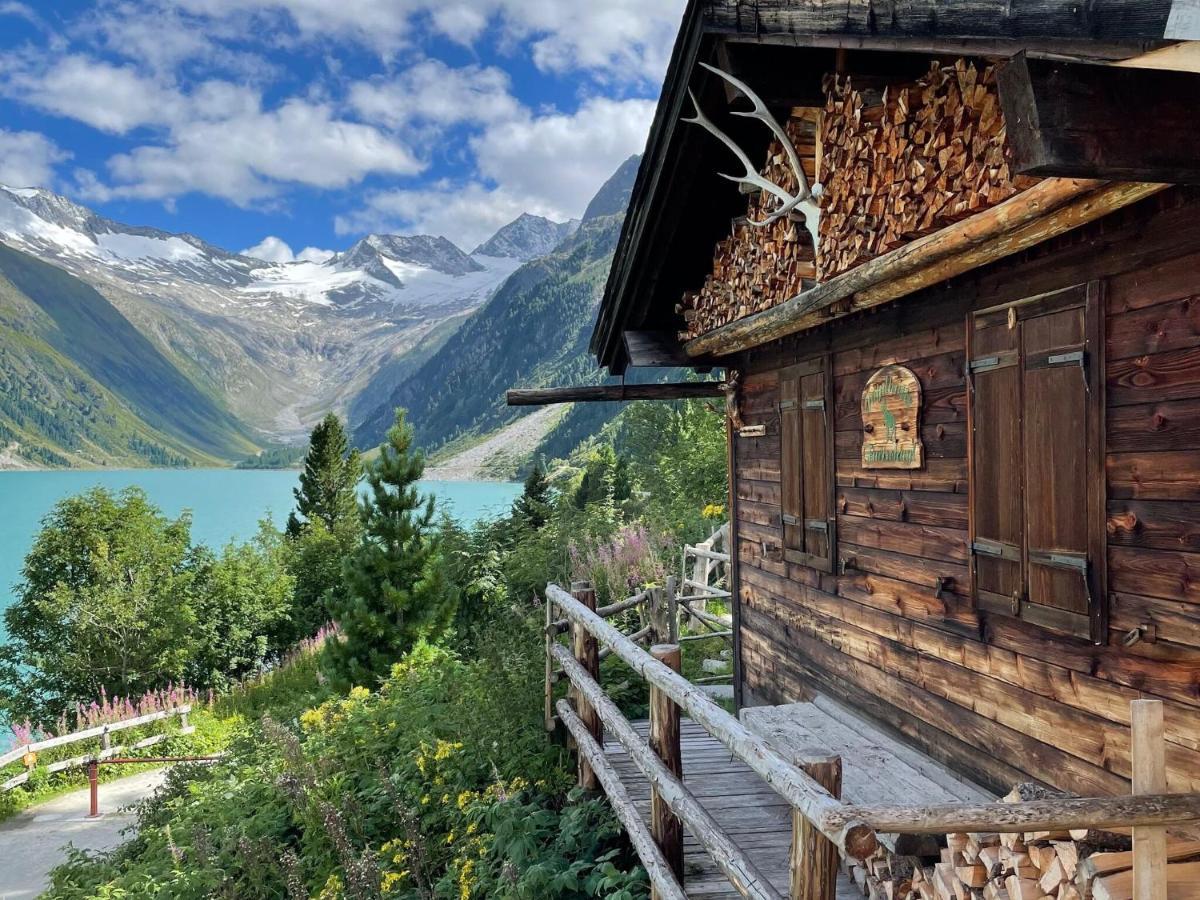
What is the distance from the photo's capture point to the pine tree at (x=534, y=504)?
82.1ft

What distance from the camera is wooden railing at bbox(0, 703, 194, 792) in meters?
15.3

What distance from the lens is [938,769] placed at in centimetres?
462

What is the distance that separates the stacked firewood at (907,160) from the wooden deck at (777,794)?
2406 mm

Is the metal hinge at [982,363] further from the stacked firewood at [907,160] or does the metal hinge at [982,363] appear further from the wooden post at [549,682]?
the wooden post at [549,682]

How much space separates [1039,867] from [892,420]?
277 centimetres

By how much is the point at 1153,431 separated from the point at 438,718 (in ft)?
21.2

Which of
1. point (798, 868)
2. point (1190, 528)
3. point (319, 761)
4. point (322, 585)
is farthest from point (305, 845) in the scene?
point (322, 585)

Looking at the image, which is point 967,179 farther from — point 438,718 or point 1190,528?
point 438,718

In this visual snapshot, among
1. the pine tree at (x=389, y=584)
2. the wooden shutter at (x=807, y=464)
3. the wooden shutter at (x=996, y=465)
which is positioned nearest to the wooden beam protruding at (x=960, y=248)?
the wooden shutter at (x=996, y=465)

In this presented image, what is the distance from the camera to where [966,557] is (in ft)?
14.5

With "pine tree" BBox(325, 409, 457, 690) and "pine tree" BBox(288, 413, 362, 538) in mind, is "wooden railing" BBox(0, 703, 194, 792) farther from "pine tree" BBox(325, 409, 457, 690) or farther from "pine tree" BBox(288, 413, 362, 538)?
"pine tree" BBox(288, 413, 362, 538)

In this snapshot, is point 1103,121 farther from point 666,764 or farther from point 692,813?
point 666,764

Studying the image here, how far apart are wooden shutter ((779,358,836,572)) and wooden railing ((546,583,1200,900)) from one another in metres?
1.71

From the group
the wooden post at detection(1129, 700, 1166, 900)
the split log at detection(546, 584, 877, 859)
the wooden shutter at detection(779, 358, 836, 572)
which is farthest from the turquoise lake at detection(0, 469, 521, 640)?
the wooden post at detection(1129, 700, 1166, 900)
